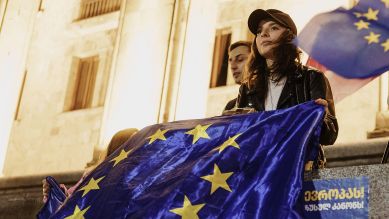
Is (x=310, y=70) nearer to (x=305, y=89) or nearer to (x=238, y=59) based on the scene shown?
(x=305, y=89)

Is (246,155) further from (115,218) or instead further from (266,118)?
(115,218)

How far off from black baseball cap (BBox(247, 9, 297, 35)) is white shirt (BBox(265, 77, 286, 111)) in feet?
1.44

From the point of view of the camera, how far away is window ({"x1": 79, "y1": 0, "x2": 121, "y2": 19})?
21203mm

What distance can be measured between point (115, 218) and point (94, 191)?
0.54 m

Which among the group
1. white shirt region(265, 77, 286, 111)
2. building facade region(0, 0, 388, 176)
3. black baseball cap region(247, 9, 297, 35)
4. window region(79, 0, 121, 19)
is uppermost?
window region(79, 0, 121, 19)

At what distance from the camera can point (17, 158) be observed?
69.3ft

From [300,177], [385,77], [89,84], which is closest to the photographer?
[300,177]

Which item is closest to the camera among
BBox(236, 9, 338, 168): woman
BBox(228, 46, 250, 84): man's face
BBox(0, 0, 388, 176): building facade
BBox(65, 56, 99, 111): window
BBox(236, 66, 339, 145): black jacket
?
BBox(236, 66, 339, 145): black jacket

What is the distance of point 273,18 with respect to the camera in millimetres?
6605

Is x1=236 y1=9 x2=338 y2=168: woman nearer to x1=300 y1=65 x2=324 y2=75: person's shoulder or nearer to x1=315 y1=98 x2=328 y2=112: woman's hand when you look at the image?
x1=300 y1=65 x2=324 y2=75: person's shoulder

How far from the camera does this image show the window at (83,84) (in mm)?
20906

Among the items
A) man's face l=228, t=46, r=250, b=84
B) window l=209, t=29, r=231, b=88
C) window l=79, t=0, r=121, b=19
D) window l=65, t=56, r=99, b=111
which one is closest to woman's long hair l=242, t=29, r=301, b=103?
man's face l=228, t=46, r=250, b=84

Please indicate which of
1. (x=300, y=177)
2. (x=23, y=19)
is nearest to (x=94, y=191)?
(x=300, y=177)

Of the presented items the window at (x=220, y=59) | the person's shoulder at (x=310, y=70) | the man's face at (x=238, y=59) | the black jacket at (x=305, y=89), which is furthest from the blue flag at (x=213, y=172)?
the window at (x=220, y=59)
